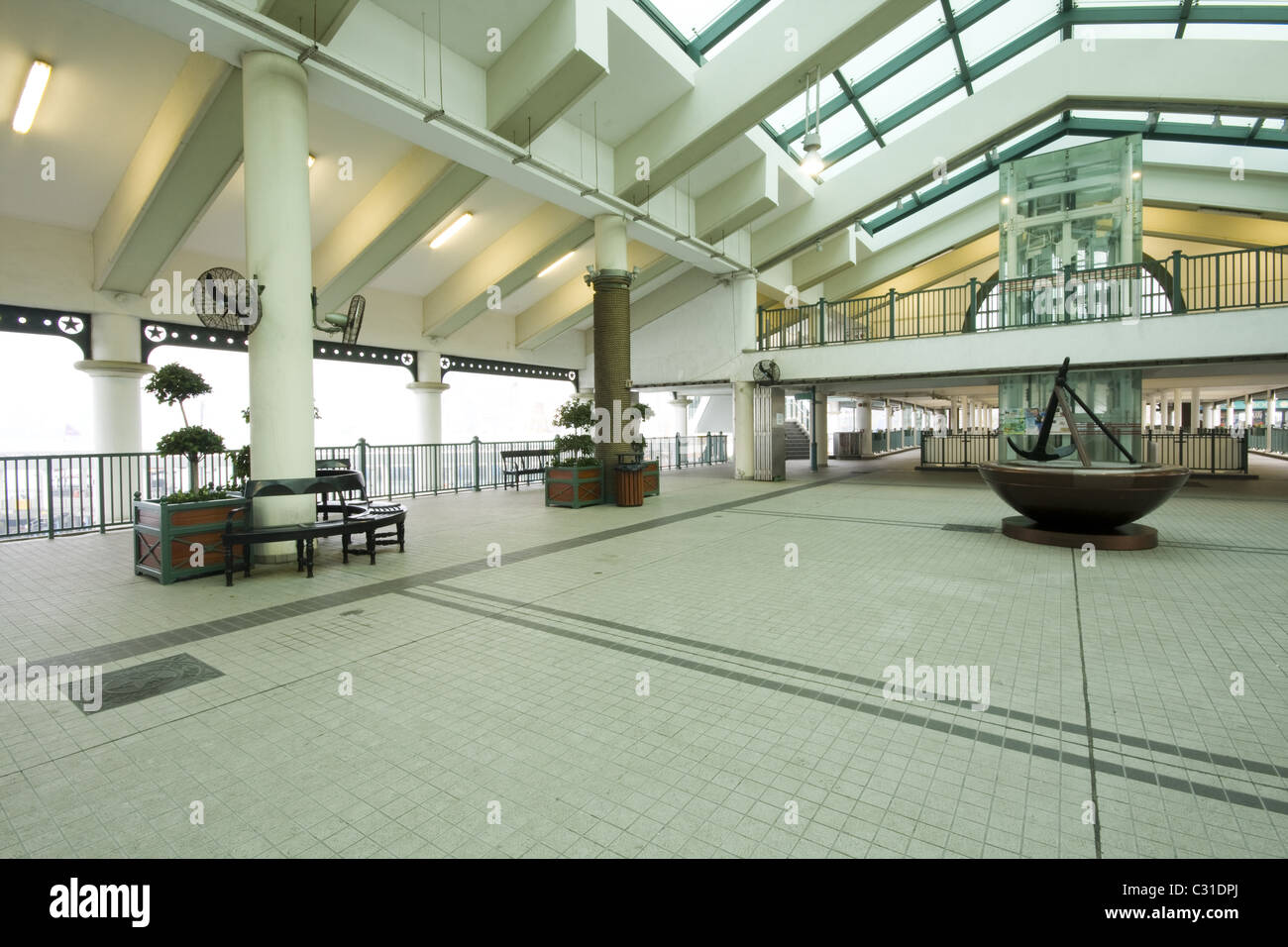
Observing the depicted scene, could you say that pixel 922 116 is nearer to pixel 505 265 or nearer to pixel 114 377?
pixel 505 265

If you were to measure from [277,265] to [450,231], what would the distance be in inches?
336

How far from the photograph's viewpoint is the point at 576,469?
40.5 feet

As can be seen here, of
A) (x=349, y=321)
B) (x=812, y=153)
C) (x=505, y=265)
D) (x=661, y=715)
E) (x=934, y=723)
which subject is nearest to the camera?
(x=934, y=723)

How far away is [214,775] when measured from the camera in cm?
267

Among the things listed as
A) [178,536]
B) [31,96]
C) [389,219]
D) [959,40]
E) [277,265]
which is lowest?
[178,536]

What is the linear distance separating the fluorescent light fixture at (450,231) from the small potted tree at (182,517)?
8700 mm

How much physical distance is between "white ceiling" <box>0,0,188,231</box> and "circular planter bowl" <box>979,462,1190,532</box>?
12987mm

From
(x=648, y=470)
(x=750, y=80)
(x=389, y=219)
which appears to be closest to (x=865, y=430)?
(x=648, y=470)

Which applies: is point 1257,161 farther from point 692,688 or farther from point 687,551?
point 692,688

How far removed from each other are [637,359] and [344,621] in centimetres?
→ 1657

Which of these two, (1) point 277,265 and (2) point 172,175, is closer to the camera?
(1) point 277,265

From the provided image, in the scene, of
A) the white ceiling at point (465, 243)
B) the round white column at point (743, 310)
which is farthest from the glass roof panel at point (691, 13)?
the round white column at point (743, 310)

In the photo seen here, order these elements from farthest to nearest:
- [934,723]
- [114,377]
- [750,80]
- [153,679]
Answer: [114,377]
[750,80]
[153,679]
[934,723]
